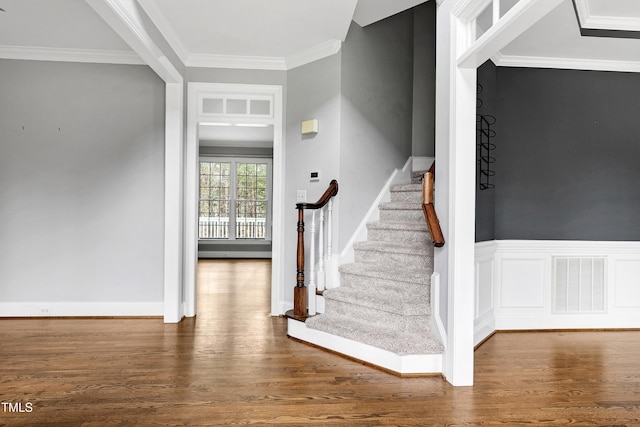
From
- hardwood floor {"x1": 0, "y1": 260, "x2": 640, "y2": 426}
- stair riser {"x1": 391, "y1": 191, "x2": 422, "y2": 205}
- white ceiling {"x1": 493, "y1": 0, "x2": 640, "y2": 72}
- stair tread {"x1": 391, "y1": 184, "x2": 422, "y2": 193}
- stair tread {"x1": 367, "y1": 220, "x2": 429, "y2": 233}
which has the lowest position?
hardwood floor {"x1": 0, "y1": 260, "x2": 640, "y2": 426}

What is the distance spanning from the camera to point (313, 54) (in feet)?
13.3

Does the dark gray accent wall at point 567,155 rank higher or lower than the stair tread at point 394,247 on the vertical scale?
higher

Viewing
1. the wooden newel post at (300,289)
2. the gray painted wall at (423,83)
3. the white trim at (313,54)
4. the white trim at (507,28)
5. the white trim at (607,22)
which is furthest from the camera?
the gray painted wall at (423,83)

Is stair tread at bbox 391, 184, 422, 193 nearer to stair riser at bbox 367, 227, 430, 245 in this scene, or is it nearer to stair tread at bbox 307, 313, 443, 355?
stair riser at bbox 367, 227, 430, 245

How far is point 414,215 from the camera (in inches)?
153

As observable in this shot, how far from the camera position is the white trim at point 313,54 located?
3.87 meters

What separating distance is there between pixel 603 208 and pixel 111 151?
4.99 m

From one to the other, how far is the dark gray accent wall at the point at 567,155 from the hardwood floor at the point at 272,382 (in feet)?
3.51

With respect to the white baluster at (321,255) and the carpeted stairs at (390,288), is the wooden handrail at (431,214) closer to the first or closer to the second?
the carpeted stairs at (390,288)

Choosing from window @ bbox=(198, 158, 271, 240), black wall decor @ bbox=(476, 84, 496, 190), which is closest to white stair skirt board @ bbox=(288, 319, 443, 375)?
black wall decor @ bbox=(476, 84, 496, 190)

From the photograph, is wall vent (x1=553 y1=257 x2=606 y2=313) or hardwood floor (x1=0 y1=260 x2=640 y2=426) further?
wall vent (x1=553 y1=257 x2=606 y2=313)

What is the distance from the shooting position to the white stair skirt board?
276cm

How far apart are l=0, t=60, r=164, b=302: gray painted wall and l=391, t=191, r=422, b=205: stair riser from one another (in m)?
2.41

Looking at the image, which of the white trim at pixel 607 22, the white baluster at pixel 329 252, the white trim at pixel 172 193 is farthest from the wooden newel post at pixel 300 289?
the white trim at pixel 607 22
